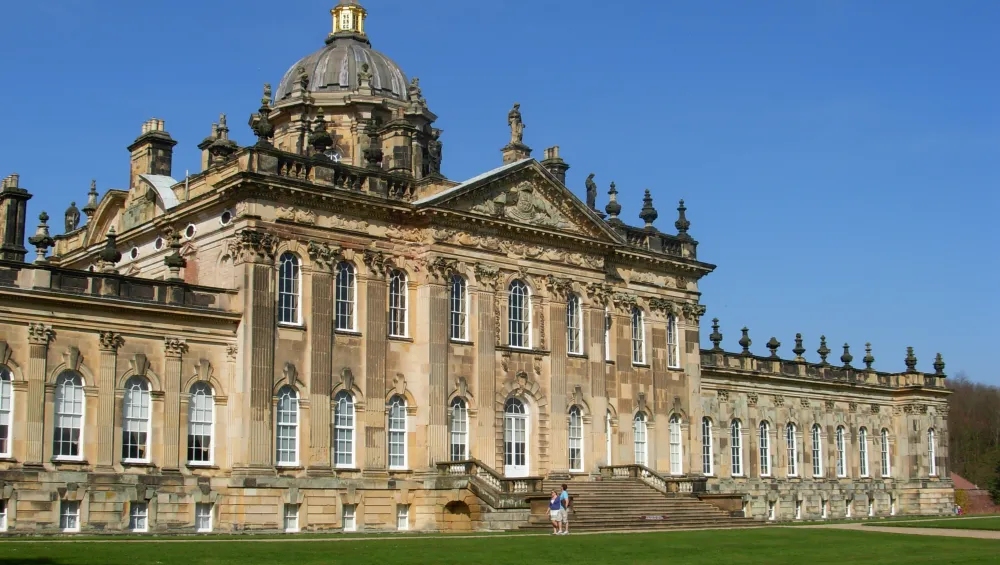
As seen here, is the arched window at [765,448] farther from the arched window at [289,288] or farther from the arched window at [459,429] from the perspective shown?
the arched window at [289,288]

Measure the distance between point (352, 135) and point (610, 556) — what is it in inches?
1097

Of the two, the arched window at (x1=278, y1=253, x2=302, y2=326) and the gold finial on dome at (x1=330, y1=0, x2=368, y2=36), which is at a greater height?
the gold finial on dome at (x1=330, y1=0, x2=368, y2=36)

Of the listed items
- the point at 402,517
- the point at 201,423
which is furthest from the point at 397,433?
the point at 201,423

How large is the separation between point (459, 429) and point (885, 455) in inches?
1287

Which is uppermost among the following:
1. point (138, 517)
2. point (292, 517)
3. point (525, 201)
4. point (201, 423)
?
point (525, 201)

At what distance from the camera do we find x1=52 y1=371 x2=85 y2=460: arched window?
115 feet

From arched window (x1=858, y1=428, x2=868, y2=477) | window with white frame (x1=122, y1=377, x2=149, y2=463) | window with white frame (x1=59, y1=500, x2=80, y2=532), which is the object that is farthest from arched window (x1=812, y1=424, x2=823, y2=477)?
window with white frame (x1=59, y1=500, x2=80, y2=532)

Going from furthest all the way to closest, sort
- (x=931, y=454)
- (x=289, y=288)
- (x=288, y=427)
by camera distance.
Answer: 1. (x=931, y=454)
2. (x=289, y=288)
3. (x=288, y=427)

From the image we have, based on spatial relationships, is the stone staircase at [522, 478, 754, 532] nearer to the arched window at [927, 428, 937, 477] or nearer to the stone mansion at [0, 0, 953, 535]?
the stone mansion at [0, 0, 953, 535]

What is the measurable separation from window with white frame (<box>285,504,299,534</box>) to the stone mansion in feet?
0.23

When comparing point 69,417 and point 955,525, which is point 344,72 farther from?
point 955,525

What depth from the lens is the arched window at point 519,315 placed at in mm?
44625

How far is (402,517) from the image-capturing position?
1604 inches

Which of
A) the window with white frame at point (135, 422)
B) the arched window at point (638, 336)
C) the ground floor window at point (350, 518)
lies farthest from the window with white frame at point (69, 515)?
the arched window at point (638, 336)
